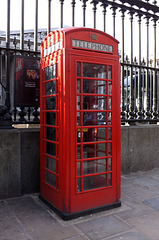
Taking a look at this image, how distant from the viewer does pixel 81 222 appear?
2.96 metres

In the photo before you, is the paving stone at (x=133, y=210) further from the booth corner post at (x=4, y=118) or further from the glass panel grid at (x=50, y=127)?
the booth corner post at (x=4, y=118)

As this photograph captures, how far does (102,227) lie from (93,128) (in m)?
1.30

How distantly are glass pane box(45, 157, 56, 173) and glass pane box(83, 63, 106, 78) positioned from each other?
4.25 ft

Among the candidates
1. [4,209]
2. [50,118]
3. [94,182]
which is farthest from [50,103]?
[4,209]

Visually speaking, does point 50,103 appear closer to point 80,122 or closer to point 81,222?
point 80,122

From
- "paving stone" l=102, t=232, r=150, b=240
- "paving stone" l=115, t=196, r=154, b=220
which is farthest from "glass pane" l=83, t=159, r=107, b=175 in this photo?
"paving stone" l=102, t=232, r=150, b=240

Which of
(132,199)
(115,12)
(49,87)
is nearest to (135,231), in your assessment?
(132,199)

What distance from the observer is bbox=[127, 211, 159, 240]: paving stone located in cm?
272

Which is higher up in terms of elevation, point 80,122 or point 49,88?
point 49,88

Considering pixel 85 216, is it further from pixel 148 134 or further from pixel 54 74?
pixel 148 134

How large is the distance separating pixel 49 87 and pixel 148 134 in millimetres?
3075

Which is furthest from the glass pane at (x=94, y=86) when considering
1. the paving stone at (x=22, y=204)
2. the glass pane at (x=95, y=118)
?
the paving stone at (x=22, y=204)

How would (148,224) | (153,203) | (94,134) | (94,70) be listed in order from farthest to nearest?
1. (153,203)
2. (94,134)
3. (94,70)
4. (148,224)

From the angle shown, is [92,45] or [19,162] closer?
[92,45]
